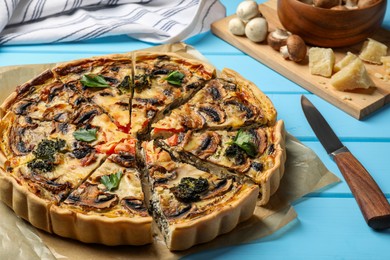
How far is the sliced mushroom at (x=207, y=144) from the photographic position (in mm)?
4246

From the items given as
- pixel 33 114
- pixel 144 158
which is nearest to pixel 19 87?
pixel 33 114

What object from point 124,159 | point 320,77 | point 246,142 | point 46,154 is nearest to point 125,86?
point 124,159

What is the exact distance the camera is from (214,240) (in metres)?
3.92

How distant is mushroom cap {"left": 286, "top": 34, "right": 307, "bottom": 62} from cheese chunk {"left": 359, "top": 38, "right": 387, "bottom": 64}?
45cm

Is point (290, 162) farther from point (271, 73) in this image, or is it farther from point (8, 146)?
point (8, 146)

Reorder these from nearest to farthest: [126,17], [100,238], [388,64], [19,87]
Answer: [100,238] → [19,87] → [388,64] → [126,17]

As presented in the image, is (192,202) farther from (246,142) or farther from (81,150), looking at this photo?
(81,150)

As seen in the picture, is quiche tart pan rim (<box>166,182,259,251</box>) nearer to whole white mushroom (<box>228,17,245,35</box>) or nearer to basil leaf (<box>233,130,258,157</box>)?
basil leaf (<box>233,130,258,157</box>)

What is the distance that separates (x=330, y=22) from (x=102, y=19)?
1.85m

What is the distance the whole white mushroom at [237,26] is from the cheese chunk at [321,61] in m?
0.66

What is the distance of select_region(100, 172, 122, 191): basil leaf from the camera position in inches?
156

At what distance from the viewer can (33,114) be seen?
4496 mm

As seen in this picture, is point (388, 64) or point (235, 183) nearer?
point (235, 183)

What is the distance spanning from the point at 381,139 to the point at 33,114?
2267 millimetres
